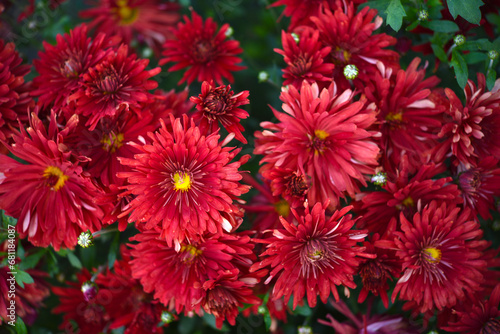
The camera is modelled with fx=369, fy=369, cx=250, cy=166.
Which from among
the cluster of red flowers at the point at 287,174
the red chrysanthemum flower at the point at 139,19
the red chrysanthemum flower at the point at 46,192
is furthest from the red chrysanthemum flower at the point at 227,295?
the red chrysanthemum flower at the point at 139,19

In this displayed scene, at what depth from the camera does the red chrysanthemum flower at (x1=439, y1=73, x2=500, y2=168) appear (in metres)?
0.75

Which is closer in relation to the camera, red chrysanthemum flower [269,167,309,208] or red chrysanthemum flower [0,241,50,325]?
red chrysanthemum flower [269,167,309,208]

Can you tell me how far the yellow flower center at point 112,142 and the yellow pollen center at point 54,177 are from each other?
0.34 feet

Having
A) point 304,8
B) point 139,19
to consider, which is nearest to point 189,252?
point 304,8

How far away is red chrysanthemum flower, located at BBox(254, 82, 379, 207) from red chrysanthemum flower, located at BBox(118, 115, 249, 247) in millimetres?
98

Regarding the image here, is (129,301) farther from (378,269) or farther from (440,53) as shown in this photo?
(440,53)

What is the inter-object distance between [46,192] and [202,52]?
0.48 metres

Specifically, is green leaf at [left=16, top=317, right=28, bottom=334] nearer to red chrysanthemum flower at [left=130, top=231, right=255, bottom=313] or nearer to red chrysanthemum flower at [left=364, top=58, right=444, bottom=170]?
red chrysanthemum flower at [left=130, top=231, right=255, bottom=313]

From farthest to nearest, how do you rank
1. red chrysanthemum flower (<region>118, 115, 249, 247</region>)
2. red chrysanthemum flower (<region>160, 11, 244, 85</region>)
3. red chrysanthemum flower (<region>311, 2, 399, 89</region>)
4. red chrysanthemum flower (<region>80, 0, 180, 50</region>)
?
red chrysanthemum flower (<region>80, 0, 180, 50</region>)
red chrysanthemum flower (<region>160, 11, 244, 85</region>)
red chrysanthemum flower (<region>311, 2, 399, 89</region>)
red chrysanthemum flower (<region>118, 115, 249, 247</region>)

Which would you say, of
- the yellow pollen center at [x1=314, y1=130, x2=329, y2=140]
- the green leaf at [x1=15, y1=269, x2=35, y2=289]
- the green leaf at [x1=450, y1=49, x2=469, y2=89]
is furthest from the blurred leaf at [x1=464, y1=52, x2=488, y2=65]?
the green leaf at [x1=15, y1=269, x2=35, y2=289]

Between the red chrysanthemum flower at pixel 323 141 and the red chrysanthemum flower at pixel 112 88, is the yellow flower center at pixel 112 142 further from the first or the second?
the red chrysanthemum flower at pixel 323 141

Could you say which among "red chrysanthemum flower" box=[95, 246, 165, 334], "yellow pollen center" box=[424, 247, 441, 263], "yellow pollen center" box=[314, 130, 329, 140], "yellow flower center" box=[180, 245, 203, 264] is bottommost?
"red chrysanthemum flower" box=[95, 246, 165, 334]

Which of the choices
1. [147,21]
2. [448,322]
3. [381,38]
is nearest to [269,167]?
[381,38]

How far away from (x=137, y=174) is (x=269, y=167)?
26 centimetres
